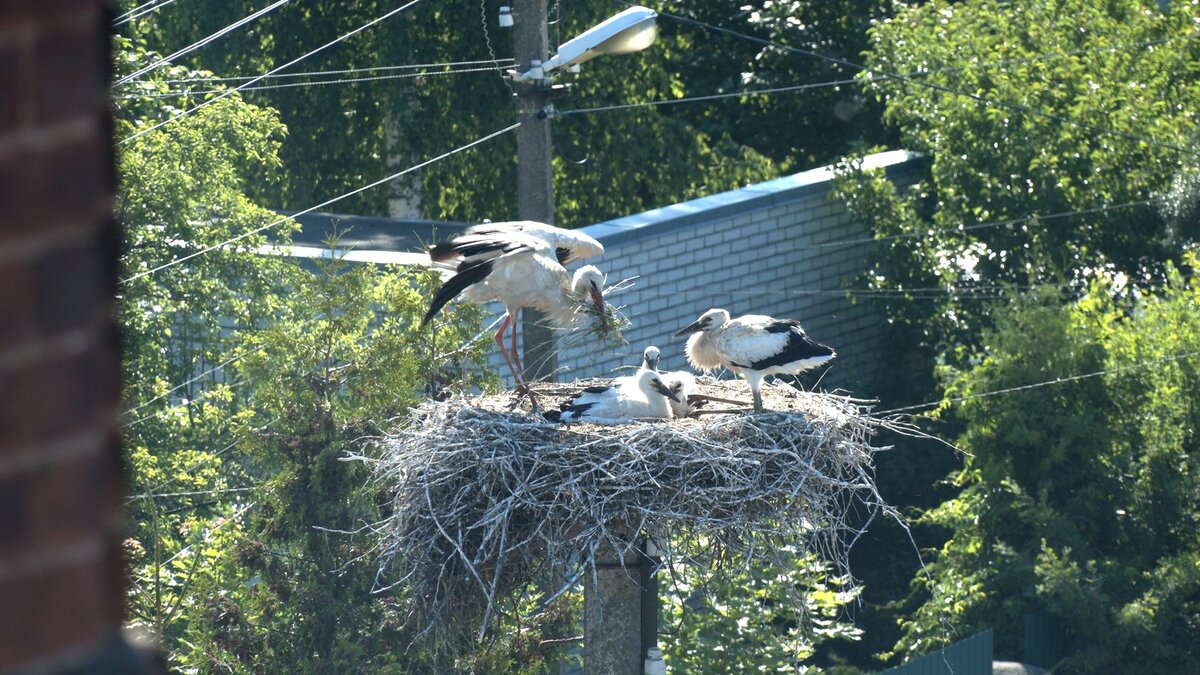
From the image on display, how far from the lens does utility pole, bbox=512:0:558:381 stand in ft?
32.3

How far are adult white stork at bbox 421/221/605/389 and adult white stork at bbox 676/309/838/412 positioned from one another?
630 mm

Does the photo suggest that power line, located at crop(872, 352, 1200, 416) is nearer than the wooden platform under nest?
No

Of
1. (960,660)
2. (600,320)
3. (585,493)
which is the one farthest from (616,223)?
(585,493)

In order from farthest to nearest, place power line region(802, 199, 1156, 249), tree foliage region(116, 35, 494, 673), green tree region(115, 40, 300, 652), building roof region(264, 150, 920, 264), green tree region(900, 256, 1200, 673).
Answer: power line region(802, 199, 1156, 249), building roof region(264, 150, 920, 264), green tree region(900, 256, 1200, 673), green tree region(115, 40, 300, 652), tree foliage region(116, 35, 494, 673)

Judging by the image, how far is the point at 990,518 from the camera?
13539 millimetres

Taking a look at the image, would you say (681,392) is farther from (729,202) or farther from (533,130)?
(729,202)

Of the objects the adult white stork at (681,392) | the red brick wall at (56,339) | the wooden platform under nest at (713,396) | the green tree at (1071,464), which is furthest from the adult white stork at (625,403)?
the red brick wall at (56,339)

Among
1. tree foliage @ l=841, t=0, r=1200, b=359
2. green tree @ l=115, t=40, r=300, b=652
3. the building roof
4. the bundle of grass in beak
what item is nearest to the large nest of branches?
the bundle of grass in beak

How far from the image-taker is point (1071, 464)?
1368 cm

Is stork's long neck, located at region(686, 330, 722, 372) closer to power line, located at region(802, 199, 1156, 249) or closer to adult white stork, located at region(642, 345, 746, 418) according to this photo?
adult white stork, located at region(642, 345, 746, 418)

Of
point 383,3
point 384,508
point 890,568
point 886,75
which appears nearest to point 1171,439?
point 890,568

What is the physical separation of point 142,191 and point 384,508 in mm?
3852

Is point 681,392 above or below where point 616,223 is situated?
above

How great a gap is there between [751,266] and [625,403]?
8242 millimetres
